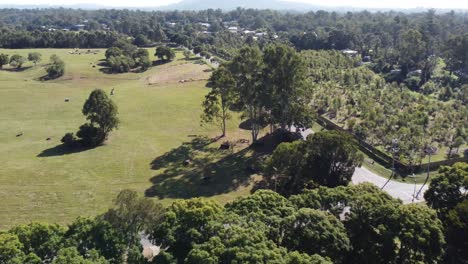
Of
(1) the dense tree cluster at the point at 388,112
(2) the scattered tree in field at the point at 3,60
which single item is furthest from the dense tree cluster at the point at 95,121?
(2) the scattered tree in field at the point at 3,60

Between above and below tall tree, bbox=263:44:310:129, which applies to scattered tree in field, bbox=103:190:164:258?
below

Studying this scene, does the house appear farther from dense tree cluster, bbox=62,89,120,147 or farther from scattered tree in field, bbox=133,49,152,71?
dense tree cluster, bbox=62,89,120,147

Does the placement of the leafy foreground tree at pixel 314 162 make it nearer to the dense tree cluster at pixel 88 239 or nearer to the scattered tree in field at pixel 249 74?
the scattered tree in field at pixel 249 74

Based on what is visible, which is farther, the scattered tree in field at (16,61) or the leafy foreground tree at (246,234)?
the scattered tree in field at (16,61)

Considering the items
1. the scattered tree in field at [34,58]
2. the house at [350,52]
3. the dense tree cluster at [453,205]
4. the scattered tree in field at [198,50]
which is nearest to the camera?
the dense tree cluster at [453,205]

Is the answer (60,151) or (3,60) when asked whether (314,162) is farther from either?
(3,60)

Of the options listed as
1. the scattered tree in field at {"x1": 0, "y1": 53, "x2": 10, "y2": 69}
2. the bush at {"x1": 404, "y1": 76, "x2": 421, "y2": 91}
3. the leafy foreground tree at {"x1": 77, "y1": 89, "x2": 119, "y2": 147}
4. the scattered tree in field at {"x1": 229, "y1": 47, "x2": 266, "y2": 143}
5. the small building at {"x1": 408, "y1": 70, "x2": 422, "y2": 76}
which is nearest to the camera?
the scattered tree in field at {"x1": 229, "y1": 47, "x2": 266, "y2": 143}

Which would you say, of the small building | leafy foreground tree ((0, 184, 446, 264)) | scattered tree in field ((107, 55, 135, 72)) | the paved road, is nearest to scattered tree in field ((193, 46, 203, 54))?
scattered tree in field ((107, 55, 135, 72))

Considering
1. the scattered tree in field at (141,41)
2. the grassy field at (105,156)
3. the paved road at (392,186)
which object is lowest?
the paved road at (392,186)
